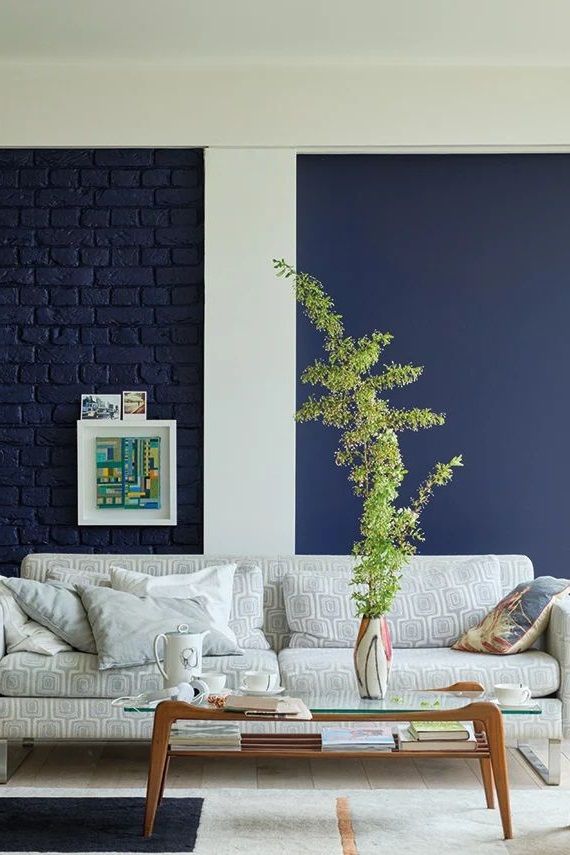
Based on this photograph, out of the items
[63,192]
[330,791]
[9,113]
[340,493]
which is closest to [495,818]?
[330,791]

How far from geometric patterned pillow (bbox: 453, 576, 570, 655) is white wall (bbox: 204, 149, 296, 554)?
3.67ft

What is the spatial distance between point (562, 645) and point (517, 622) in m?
0.18

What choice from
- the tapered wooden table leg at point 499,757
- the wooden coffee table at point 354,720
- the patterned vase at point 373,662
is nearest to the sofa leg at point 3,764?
the wooden coffee table at point 354,720

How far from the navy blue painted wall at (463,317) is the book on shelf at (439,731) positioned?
180cm

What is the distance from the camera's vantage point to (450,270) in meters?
5.26

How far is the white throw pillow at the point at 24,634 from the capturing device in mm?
4109

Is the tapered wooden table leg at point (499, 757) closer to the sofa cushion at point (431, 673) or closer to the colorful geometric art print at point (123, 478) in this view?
the sofa cushion at point (431, 673)

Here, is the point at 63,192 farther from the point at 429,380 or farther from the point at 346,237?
the point at 429,380

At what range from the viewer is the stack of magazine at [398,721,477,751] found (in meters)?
3.38

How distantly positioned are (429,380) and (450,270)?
50 cm

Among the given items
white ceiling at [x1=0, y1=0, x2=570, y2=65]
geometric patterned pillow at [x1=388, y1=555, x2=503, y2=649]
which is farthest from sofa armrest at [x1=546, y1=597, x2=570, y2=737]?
white ceiling at [x1=0, y1=0, x2=570, y2=65]

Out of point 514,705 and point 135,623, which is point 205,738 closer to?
point 135,623

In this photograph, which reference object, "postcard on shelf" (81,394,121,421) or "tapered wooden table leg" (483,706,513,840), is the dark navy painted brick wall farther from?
"tapered wooden table leg" (483,706,513,840)

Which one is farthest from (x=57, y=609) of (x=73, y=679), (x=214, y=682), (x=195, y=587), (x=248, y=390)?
(x=248, y=390)
